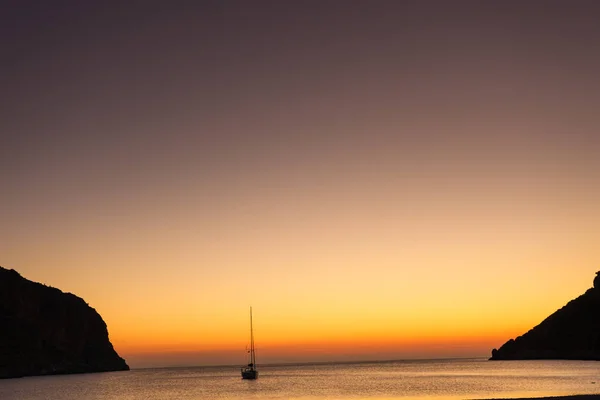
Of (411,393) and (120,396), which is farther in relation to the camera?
(120,396)

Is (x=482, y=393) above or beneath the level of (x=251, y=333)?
beneath

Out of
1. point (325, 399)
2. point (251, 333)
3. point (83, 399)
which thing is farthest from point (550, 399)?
point (251, 333)

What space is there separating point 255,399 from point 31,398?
38756mm

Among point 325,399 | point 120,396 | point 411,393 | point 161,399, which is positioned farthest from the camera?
point 120,396

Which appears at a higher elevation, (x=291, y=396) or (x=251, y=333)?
(x=251, y=333)

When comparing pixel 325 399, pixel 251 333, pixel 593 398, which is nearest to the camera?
pixel 593 398

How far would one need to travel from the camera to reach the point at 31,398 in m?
113

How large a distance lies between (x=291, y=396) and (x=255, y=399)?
215 inches

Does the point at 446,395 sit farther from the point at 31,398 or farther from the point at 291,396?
the point at 31,398

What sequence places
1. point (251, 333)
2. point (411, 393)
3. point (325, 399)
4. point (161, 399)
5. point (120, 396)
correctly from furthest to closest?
point (251, 333) < point (120, 396) < point (161, 399) < point (411, 393) < point (325, 399)

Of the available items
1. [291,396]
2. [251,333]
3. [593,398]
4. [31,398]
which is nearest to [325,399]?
[291,396]

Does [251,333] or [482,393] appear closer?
[482,393]

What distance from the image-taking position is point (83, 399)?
110812mm

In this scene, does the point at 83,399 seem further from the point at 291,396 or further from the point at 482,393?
the point at 482,393
